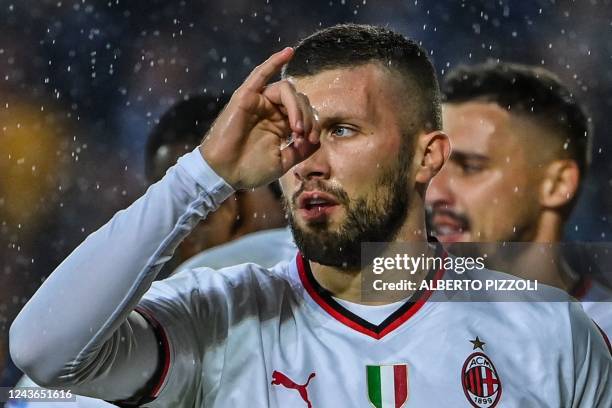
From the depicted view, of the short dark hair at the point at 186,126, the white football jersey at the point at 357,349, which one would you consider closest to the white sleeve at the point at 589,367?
the white football jersey at the point at 357,349

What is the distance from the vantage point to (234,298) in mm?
1256

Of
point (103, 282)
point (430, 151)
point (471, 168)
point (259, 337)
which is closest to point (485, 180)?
point (471, 168)

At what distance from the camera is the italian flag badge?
1.30 m

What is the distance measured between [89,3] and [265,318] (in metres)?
1.06

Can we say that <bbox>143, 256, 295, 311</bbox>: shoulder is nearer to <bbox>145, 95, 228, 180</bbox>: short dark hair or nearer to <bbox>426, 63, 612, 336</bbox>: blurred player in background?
<bbox>426, 63, 612, 336</bbox>: blurred player in background

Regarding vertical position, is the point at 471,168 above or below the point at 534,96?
below

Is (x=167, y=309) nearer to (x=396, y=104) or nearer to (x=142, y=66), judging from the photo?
(x=396, y=104)

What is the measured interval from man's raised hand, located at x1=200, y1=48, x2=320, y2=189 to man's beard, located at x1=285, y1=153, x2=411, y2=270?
0.83 feet

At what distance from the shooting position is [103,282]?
100 cm

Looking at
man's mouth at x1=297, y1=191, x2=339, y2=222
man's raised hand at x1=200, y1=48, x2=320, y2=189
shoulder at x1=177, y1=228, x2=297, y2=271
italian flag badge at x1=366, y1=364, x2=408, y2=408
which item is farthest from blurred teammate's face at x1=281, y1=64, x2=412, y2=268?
shoulder at x1=177, y1=228, x2=297, y2=271

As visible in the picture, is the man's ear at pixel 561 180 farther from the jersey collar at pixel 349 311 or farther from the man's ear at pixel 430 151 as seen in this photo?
the jersey collar at pixel 349 311

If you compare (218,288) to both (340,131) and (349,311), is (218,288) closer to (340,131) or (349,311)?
(349,311)

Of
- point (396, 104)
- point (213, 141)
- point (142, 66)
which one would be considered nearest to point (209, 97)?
point (142, 66)

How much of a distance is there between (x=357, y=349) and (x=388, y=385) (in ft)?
0.21
